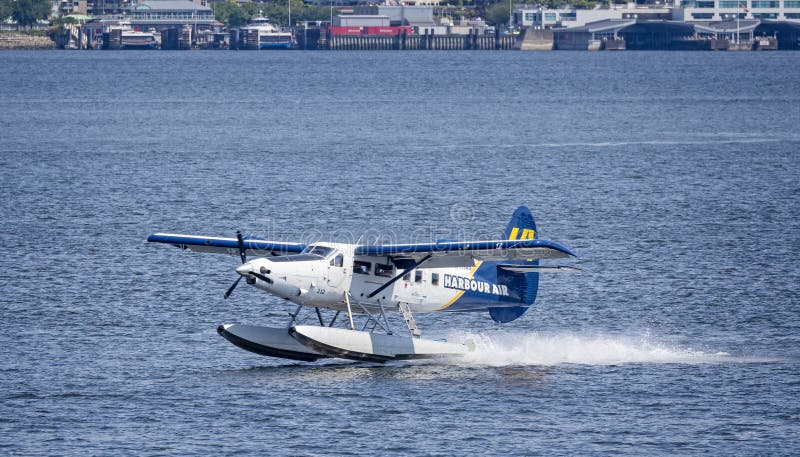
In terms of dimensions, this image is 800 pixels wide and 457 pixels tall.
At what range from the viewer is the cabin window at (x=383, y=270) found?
3247 cm

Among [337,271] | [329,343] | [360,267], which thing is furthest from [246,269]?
[360,267]

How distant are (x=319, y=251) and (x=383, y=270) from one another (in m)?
1.90

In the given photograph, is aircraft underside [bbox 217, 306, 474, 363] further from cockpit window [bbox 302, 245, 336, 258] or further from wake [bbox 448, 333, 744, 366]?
wake [bbox 448, 333, 744, 366]

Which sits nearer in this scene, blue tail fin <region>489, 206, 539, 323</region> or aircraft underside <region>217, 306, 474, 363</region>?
aircraft underside <region>217, 306, 474, 363</region>

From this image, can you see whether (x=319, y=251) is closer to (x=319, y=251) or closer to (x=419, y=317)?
(x=319, y=251)

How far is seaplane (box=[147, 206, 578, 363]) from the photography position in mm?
30703

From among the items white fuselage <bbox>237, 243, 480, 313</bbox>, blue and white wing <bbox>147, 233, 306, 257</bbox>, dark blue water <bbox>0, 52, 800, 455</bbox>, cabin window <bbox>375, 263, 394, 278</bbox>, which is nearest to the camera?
dark blue water <bbox>0, 52, 800, 455</bbox>

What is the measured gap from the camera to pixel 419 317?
39.5 meters

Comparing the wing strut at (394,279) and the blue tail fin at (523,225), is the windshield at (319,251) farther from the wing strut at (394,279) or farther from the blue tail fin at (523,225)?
the blue tail fin at (523,225)

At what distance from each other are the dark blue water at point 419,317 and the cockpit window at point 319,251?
3.11m

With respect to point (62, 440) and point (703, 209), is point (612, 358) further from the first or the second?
point (703, 209)

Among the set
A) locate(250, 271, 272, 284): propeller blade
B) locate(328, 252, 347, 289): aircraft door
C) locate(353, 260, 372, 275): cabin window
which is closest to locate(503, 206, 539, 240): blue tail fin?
locate(353, 260, 372, 275): cabin window

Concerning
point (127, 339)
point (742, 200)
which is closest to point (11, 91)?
point (742, 200)

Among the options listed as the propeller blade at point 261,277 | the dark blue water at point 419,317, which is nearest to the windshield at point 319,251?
the propeller blade at point 261,277
